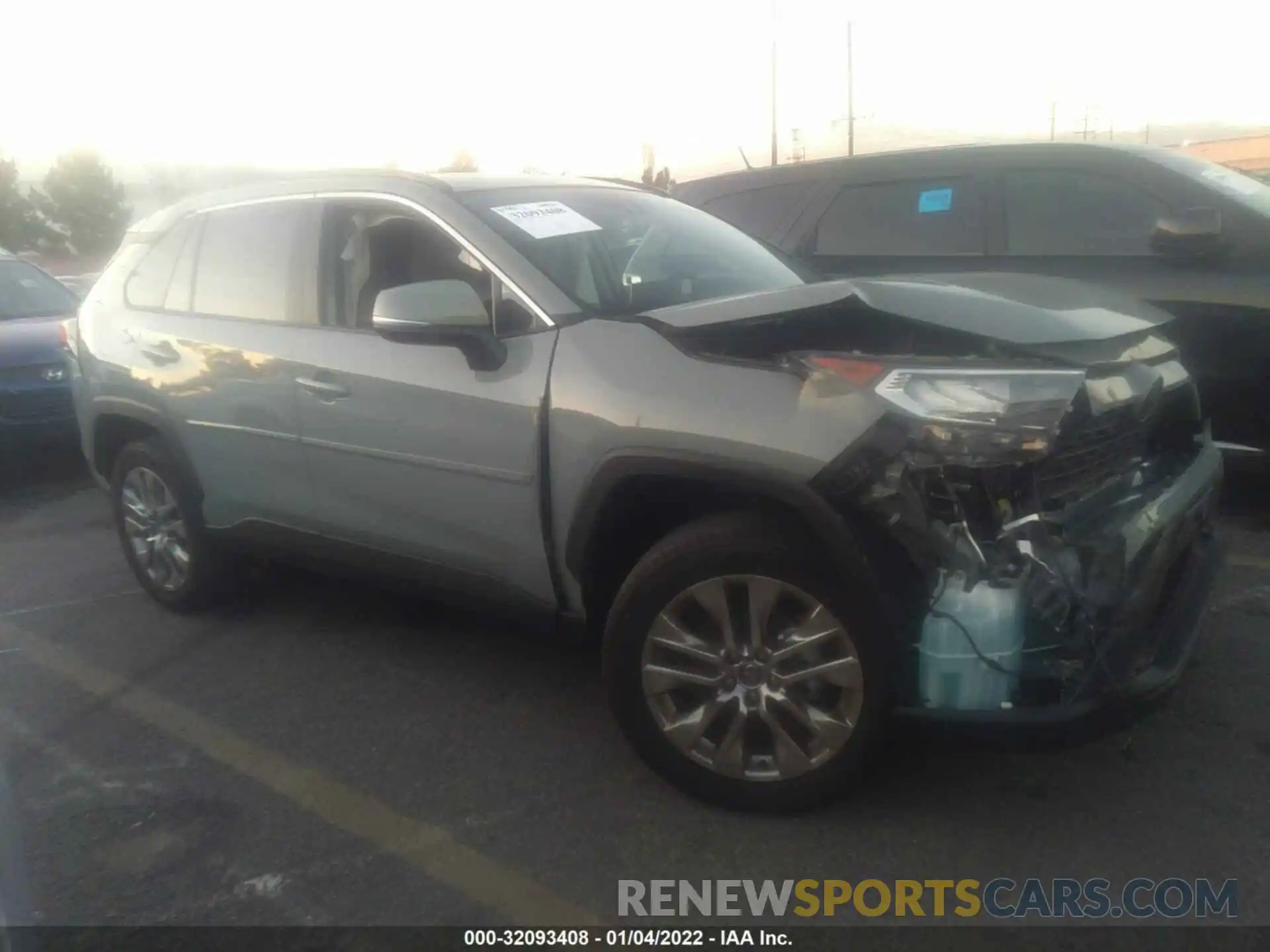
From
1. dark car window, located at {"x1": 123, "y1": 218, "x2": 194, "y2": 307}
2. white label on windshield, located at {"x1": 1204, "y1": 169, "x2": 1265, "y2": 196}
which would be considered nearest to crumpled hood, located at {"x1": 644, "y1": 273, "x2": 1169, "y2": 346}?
white label on windshield, located at {"x1": 1204, "y1": 169, "x2": 1265, "y2": 196}

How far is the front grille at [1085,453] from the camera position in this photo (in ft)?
8.23

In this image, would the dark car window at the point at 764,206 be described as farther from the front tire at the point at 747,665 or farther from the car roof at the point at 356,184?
the front tire at the point at 747,665

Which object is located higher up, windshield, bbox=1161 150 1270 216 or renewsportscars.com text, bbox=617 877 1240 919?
windshield, bbox=1161 150 1270 216

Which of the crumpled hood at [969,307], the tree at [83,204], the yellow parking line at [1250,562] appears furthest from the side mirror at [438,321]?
the tree at [83,204]

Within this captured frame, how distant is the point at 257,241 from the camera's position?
13.4 ft

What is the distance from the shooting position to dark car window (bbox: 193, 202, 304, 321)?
155 inches

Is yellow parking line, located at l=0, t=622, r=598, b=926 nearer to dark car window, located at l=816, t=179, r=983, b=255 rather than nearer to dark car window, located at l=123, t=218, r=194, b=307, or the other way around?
dark car window, located at l=123, t=218, r=194, b=307

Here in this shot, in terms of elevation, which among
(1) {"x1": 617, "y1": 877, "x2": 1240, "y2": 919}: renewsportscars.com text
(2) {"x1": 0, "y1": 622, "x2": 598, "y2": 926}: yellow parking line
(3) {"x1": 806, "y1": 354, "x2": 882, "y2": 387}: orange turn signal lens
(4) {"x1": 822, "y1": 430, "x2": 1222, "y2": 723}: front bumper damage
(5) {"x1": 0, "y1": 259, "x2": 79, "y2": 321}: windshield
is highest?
(3) {"x1": 806, "y1": 354, "x2": 882, "y2": 387}: orange turn signal lens

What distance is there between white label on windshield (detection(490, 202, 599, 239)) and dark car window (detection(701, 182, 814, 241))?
2.55 metres

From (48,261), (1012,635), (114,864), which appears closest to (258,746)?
(114,864)

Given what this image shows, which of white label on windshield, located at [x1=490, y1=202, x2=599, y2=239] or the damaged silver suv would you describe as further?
white label on windshield, located at [x1=490, y1=202, x2=599, y2=239]

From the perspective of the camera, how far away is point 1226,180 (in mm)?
5074

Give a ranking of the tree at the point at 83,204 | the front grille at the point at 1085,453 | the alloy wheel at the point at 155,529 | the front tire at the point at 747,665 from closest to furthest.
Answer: the front grille at the point at 1085,453
the front tire at the point at 747,665
the alloy wheel at the point at 155,529
the tree at the point at 83,204

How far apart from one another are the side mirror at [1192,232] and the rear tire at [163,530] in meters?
4.22
